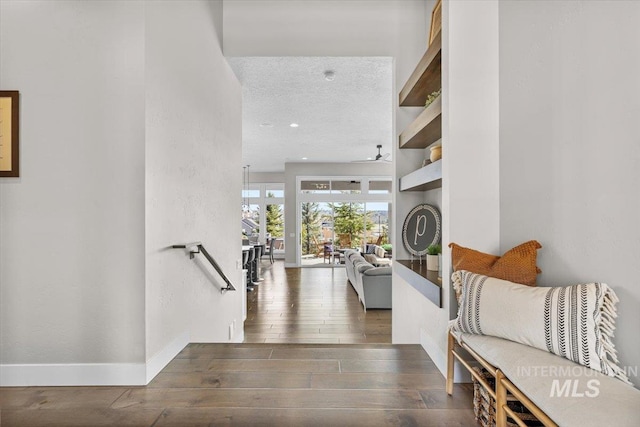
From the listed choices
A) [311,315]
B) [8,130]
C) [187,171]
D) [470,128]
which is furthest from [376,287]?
[8,130]

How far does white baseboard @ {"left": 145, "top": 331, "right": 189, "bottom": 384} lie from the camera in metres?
2.19

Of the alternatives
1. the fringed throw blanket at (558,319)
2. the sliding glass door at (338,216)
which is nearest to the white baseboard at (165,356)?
the fringed throw blanket at (558,319)

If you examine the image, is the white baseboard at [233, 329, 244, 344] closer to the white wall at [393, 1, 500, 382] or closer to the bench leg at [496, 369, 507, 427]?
the white wall at [393, 1, 500, 382]

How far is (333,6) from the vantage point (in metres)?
3.62

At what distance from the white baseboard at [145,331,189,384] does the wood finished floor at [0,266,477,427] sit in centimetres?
4

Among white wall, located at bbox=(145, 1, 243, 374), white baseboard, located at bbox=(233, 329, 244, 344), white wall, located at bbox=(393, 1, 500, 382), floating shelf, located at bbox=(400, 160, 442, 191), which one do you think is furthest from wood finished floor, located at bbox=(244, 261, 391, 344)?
white wall, located at bbox=(393, 1, 500, 382)

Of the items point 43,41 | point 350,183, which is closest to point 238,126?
point 43,41

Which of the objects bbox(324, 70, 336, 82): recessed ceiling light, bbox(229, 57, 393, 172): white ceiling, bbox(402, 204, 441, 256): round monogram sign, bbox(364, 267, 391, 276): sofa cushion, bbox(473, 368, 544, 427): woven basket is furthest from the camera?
bbox(364, 267, 391, 276): sofa cushion

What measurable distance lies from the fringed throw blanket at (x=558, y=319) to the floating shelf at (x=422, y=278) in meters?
0.52

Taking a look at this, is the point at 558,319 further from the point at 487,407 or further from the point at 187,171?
the point at 187,171

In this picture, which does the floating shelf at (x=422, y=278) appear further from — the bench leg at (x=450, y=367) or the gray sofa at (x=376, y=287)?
the gray sofa at (x=376, y=287)

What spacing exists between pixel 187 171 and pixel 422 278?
192 cm

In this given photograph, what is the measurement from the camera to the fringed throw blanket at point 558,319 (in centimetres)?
139

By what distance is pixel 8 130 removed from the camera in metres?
2.11
